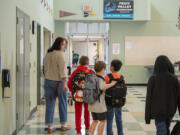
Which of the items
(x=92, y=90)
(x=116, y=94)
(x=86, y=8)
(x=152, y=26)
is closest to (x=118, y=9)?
(x=86, y=8)

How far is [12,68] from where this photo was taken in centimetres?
412

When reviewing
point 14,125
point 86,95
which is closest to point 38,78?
point 14,125

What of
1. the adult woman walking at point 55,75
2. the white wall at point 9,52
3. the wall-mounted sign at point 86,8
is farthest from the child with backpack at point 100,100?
the wall-mounted sign at point 86,8

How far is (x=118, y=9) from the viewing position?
10555 millimetres

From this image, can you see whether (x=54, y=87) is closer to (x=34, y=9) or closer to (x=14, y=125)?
(x=14, y=125)

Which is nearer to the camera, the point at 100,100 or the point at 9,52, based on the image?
the point at 100,100

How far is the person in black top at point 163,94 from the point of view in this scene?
2.98m

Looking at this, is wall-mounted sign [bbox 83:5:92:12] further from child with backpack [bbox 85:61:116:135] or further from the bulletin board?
child with backpack [bbox 85:61:116:135]

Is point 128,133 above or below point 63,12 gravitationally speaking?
below

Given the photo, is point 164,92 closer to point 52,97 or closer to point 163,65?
point 163,65

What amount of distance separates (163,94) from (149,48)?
8.59 meters

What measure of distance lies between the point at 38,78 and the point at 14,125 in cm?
289

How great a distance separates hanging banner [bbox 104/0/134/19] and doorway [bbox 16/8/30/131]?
565 centimetres

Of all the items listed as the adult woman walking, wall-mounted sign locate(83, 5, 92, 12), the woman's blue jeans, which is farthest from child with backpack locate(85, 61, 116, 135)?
wall-mounted sign locate(83, 5, 92, 12)
